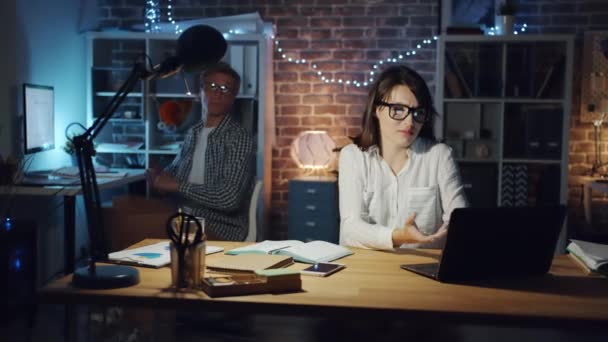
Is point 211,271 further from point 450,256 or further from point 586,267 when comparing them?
point 586,267

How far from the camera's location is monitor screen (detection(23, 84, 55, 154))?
4.16 metres

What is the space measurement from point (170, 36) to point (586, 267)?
376cm

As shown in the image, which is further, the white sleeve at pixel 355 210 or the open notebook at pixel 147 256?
the white sleeve at pixel 355 210

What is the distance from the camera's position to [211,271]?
1.95 m

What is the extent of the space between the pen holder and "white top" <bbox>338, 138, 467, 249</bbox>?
874 millimetres

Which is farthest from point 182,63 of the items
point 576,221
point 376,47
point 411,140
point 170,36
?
point 576,221

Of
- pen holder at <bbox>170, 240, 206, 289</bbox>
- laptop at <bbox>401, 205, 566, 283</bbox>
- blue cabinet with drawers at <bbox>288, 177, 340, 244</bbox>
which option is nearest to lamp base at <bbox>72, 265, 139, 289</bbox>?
pen holder at <bbox>170, 240, 206, 289</bbox>

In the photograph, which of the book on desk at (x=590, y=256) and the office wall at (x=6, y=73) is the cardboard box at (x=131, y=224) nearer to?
the office wall at (x=6, y=73)

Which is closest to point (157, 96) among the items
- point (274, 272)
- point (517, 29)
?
point (517, 29)

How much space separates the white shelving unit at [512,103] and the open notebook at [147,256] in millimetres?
3143

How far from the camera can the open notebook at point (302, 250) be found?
2.10 meters

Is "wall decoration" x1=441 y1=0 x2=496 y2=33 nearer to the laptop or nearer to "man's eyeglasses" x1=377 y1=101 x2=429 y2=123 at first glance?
"man's eyeglasses" x1=377 y1=101 x2=429 y2=123

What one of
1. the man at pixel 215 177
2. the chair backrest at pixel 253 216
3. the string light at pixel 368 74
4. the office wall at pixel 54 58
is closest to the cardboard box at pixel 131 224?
the man at pixel 215 177

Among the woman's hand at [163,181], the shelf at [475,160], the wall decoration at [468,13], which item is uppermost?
the wall decoration at [468,13]
